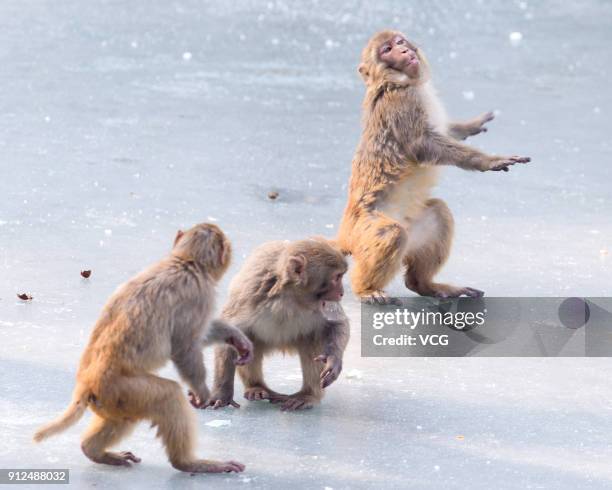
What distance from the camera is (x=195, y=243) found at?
224 inches

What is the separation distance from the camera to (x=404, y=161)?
8.01 m

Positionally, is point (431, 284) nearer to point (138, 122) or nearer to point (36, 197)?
point (36, 197)

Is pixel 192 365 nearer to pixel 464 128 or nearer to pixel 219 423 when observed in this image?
pixel 219 423

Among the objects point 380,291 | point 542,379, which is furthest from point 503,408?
point 380,291

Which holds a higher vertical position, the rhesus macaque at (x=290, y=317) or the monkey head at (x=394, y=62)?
the monkey head at (x=394, y=62)

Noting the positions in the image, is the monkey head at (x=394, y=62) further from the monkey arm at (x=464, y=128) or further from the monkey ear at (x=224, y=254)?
the monkey ear at (x=224, y=254)

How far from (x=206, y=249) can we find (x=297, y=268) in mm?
645

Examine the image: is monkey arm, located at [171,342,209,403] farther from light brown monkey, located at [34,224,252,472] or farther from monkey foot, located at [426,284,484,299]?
monkey foot, located at [426,284,484,299]

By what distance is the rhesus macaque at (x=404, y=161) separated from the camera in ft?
25.9

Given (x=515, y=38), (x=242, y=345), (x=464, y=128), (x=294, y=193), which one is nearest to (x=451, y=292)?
(x=464, y=128)

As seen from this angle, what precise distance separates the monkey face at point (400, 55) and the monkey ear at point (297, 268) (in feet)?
6.82

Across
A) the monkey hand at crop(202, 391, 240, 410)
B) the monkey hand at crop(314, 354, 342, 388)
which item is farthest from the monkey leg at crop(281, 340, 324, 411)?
the monkey hand at crop(202, 391, 240, 410)

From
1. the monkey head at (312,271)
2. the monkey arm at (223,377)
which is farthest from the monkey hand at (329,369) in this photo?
the monkey arm at (223,377)

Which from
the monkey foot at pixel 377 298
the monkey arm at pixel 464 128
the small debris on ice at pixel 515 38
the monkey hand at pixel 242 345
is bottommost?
the monkey hand at pixel 242 345
